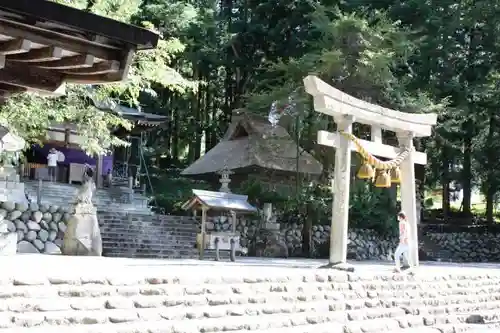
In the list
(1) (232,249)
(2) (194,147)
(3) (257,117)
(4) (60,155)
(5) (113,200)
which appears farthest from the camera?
(2) (194,147)

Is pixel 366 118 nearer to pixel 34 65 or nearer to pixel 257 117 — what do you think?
pixel 34 65

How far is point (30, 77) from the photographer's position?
629 cm

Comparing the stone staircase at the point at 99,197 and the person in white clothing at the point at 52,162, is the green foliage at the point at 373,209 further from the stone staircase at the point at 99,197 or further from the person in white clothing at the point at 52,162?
the person in white clothing at the point at 52,162

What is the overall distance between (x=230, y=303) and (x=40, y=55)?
4016 millimetres

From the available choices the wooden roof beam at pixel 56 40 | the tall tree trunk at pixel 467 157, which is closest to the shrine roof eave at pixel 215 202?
the wooden roof beam at pixel 56 40

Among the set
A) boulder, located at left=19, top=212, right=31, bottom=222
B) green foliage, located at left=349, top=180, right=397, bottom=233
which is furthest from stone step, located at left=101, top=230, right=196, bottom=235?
green foliage, located at left=349, top=180, right=397, bottom=233

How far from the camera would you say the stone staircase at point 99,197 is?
69.0 feet

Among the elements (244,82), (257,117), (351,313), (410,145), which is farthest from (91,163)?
(351,313)

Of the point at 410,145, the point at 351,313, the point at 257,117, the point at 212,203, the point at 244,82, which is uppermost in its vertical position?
the point at 244,82

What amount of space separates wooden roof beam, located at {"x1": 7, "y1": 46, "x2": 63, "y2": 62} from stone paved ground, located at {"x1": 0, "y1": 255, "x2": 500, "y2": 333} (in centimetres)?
225

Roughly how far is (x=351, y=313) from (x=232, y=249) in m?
7.56

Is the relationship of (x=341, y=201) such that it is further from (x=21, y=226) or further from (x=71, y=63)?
(x=21, y=226)

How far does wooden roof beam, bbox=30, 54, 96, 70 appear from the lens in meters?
5.66

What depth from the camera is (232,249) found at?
54.1ft
